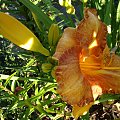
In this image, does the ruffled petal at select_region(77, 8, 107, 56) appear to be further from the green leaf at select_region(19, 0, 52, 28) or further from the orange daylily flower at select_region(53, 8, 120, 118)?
the green leaf at select_region(19, 0, 52, 28)

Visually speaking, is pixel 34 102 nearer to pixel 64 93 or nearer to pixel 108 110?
pixel 108 110

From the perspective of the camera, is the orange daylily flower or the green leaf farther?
the green leaf

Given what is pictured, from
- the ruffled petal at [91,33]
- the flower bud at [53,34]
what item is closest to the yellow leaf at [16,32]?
the flower bud at [53,34]

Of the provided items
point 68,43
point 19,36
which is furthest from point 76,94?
point 19,36

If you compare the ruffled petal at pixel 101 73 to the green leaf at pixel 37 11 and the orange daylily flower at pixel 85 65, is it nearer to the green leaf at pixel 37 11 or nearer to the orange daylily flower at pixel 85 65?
the orange daylily flower at pixel 85 65

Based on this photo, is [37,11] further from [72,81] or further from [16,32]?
[72,81]

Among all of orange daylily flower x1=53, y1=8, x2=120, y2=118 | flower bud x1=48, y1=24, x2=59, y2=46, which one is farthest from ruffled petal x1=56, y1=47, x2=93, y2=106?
flower bud x1=48, y1=24, x2=59, y2=46
